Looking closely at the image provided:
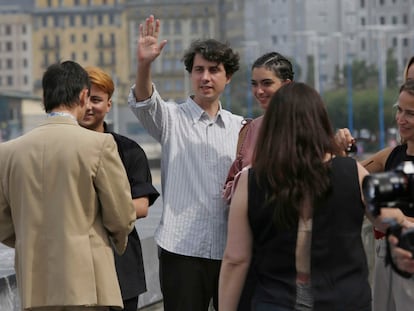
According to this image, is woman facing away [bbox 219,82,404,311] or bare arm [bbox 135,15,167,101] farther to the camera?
bare arm [bbox 135,15,167,101]

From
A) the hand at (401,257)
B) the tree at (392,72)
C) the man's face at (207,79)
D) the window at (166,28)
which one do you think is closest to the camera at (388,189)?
the hand at (401,257)

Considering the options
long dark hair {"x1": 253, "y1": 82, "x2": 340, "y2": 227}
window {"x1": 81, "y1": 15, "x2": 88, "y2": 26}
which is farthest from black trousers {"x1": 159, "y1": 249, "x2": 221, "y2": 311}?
window {"x1": 81, "y1": 15, "x2": 88, "y2": 26}

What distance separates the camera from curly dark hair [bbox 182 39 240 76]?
4.85 meters

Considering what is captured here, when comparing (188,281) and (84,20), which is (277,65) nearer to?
(188,281)

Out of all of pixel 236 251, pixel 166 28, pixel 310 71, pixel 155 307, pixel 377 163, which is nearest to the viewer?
pixel 236 251

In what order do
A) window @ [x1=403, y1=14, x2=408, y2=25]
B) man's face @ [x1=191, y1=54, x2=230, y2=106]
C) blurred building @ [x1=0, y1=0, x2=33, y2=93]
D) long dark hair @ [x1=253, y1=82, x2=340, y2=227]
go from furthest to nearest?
blurred building @ [x1=0, y1=0, x2=33, y2=93], window @ [x1=403, y1=14, x2=408, y2=25], man's face @ [x1=191, y1=54, x2=230, y2=106], long dark hair @ [x1=253, y1=82, x2=340, y2=227]

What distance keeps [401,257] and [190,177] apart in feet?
5.18

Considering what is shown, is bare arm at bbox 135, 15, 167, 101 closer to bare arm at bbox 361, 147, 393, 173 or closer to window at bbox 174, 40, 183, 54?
bare arm at bbox 361, 147, 393, 173

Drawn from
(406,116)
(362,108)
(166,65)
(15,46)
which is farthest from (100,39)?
(406,116)

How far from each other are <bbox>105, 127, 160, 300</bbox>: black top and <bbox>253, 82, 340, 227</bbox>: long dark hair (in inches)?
42.8

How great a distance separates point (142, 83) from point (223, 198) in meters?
0.59

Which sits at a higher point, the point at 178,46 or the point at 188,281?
the point at 178,46

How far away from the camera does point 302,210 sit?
3.47 meters

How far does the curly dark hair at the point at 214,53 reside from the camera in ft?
15.9
